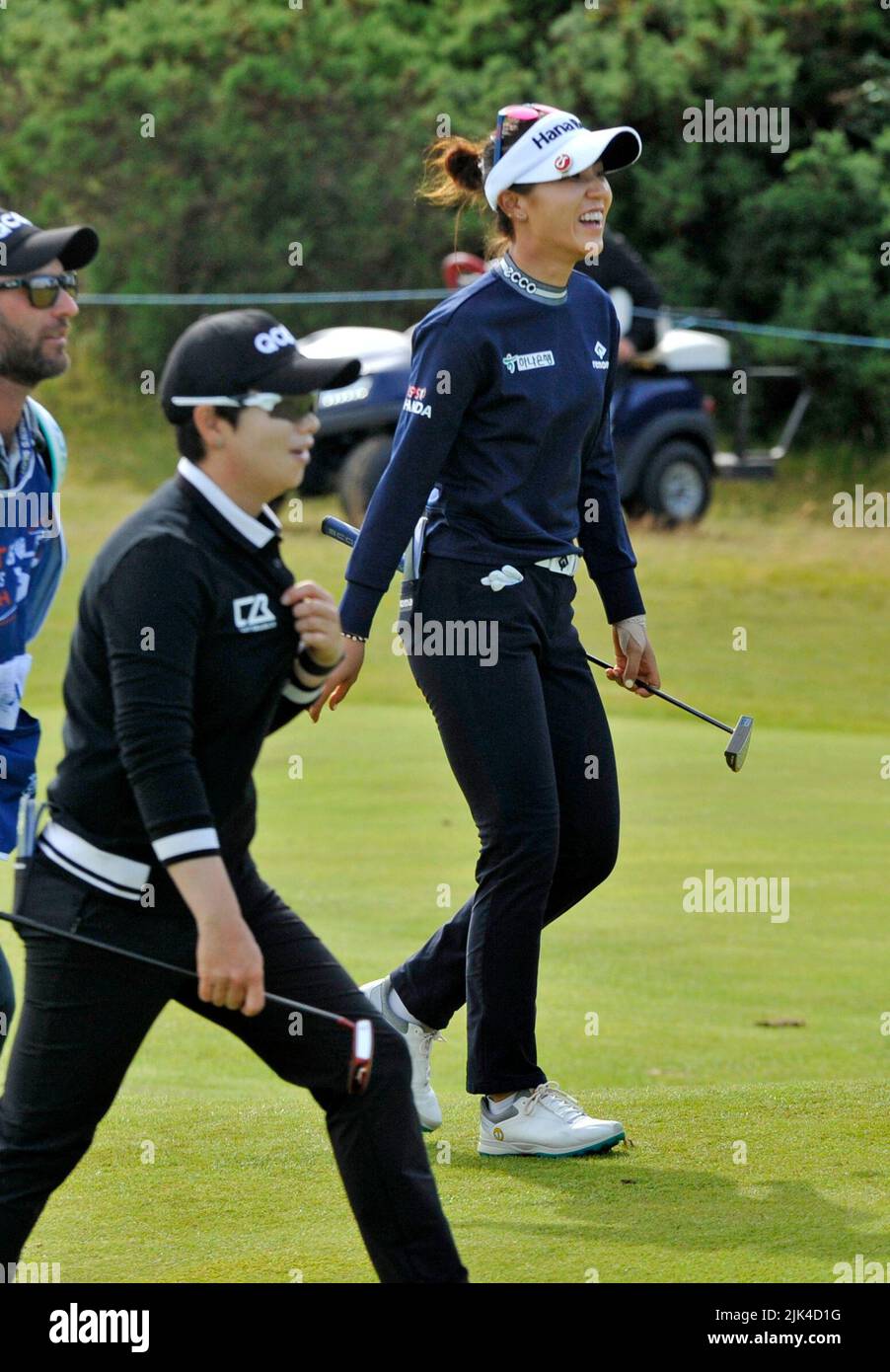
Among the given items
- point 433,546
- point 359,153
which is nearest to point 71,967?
point 433,546

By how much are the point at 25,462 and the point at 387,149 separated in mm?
24214

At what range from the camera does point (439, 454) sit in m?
4.29

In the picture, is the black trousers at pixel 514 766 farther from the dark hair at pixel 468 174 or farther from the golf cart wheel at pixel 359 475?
the golf cart wheel at pixel 359 475

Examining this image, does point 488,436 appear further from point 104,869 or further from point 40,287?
point 104,869

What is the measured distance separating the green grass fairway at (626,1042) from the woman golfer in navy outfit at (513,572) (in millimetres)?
383

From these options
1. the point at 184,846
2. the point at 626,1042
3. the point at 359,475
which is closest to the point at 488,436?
the point at 184,846

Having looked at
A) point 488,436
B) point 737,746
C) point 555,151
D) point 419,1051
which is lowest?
point 419,1051

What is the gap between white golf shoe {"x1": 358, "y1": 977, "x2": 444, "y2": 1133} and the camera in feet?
15.2

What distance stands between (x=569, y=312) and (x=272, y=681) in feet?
5.25

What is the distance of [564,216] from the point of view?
4.37 meters

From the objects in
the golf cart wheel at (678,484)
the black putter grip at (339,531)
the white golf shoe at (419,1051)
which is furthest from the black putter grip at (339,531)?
the golf cart wheel at (678,484)

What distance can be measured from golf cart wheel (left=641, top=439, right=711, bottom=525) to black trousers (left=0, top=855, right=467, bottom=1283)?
1655cm

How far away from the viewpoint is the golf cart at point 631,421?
18125mm

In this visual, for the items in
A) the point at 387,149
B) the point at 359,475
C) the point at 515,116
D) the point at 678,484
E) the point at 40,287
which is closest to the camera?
the point at 40,287
